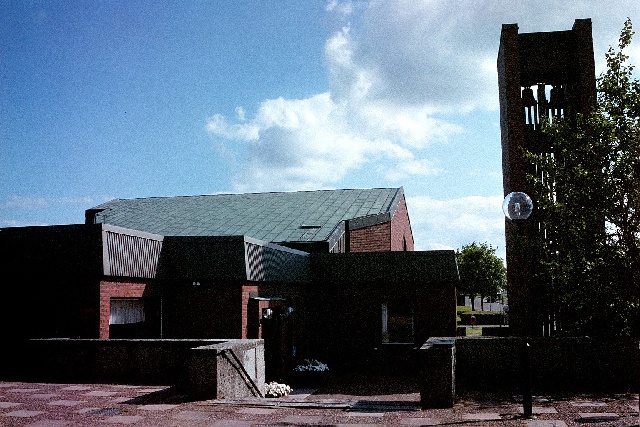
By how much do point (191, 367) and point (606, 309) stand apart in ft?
30.2

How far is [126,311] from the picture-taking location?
595 inches

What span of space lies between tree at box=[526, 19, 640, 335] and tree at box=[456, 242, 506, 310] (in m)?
49.5

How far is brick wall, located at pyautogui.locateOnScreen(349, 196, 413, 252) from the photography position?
2562 centimetres

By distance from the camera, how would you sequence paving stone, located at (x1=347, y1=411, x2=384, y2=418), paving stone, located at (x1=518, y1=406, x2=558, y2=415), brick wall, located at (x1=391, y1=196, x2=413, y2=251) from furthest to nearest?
brick wall, located at (x1=391, y1=196, x2=413, y2=251) → paving stone, located at (x1=518, y1=406, x2=558, y2=415) → paving stone, located at (x1=347, y1=411, x2=384, y2=418)

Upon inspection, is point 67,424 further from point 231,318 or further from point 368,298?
point 368,298

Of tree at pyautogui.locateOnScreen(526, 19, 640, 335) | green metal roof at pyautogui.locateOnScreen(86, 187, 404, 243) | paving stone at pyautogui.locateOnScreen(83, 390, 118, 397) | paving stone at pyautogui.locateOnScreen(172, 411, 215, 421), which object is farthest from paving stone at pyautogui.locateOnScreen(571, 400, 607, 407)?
green metal roof at pyautogui.locateOnScreen(86, 187, 404, 243)

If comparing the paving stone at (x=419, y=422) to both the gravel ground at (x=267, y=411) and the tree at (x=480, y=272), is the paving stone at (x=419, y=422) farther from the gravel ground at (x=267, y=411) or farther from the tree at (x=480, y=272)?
the tree at (x=480, y=272)

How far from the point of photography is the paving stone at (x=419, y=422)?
812 centimetres

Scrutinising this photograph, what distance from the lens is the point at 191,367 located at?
1024 cm

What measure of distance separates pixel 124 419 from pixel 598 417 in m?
7.30

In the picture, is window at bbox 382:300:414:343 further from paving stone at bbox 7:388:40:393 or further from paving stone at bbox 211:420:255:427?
paving stone at bbox 211:420:255:427

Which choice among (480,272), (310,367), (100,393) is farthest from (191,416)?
(480,272)

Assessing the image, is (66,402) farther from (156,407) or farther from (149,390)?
(156,407)

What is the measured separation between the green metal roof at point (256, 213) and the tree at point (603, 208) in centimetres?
1149
